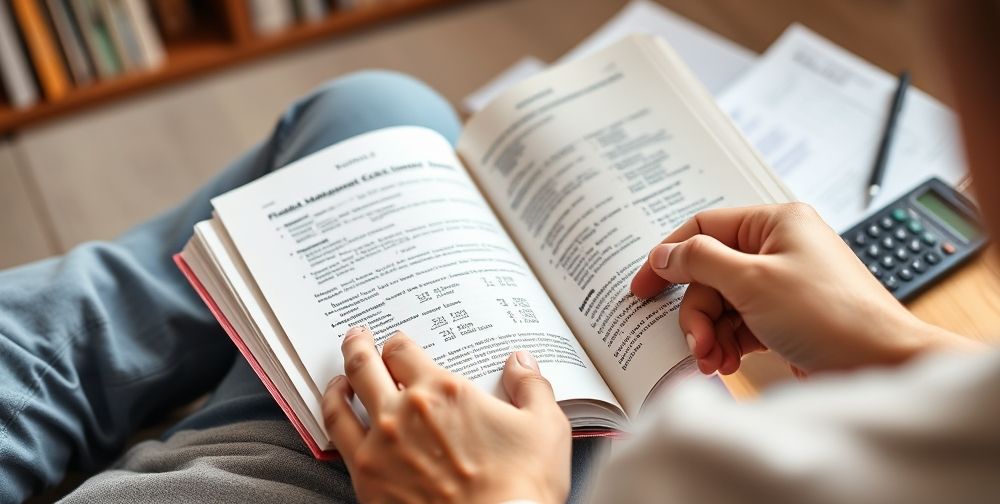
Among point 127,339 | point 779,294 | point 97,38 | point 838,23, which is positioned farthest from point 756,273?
point 97,38

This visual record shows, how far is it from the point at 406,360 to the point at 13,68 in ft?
3.35

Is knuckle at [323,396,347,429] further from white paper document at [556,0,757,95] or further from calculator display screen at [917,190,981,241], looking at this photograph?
white paper document at [556,0,757,95]

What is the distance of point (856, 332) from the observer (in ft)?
1.81

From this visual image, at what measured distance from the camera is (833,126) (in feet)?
3.02

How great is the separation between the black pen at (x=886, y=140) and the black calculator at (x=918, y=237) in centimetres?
6

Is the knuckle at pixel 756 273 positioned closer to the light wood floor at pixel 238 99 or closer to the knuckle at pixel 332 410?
the knuckle at pixel 332 410

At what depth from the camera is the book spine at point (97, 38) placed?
1.32 m

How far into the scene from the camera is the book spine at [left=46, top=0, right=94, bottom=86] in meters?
1.31

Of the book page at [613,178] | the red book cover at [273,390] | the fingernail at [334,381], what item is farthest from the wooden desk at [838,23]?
the fingernail at [334,381]

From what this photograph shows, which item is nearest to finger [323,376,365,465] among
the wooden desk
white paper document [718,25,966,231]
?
white paper document [718,25,966,231]

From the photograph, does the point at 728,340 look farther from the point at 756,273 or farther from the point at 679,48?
the point at 679,48

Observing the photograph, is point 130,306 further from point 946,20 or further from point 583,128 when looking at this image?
point 946,20

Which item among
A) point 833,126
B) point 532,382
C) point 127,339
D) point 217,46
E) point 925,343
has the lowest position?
point 925,343

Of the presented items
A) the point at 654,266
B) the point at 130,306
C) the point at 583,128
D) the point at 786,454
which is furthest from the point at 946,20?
the point at 130,306
